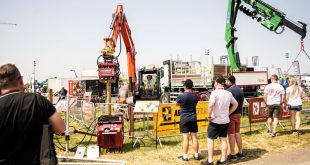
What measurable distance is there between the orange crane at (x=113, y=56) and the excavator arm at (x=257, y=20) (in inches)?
259

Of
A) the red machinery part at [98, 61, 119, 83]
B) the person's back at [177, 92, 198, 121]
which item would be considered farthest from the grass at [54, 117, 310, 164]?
the red machinery part at [98, 61, 119, 83]

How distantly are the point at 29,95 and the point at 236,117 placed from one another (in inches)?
232

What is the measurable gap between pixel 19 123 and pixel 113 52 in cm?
1026

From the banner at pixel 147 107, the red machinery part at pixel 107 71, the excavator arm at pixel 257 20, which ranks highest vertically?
the excavator arm at pixel 257 20

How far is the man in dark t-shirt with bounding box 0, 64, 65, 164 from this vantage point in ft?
8.93

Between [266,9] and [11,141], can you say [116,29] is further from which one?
[11,141]

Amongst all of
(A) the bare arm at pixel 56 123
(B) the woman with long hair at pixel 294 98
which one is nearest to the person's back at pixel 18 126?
(A) the bare arm at pixel 56 123

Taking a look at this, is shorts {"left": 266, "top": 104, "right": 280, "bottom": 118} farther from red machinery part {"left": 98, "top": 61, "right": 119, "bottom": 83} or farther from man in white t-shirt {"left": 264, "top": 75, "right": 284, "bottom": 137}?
red machinery part {"left": 98, "top": 61, "right": 119, "bottom": 83}

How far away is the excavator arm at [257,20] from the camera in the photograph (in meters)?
17.0

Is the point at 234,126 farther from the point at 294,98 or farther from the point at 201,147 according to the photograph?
the point at 294,98

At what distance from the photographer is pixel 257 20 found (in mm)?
17828

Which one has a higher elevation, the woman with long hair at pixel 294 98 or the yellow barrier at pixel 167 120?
the woman with long hair at pixel 294 98

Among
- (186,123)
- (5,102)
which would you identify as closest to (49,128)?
(5,102)

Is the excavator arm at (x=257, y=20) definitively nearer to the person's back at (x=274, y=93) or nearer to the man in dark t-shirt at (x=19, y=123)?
the person's back at (x=274, y=93)
